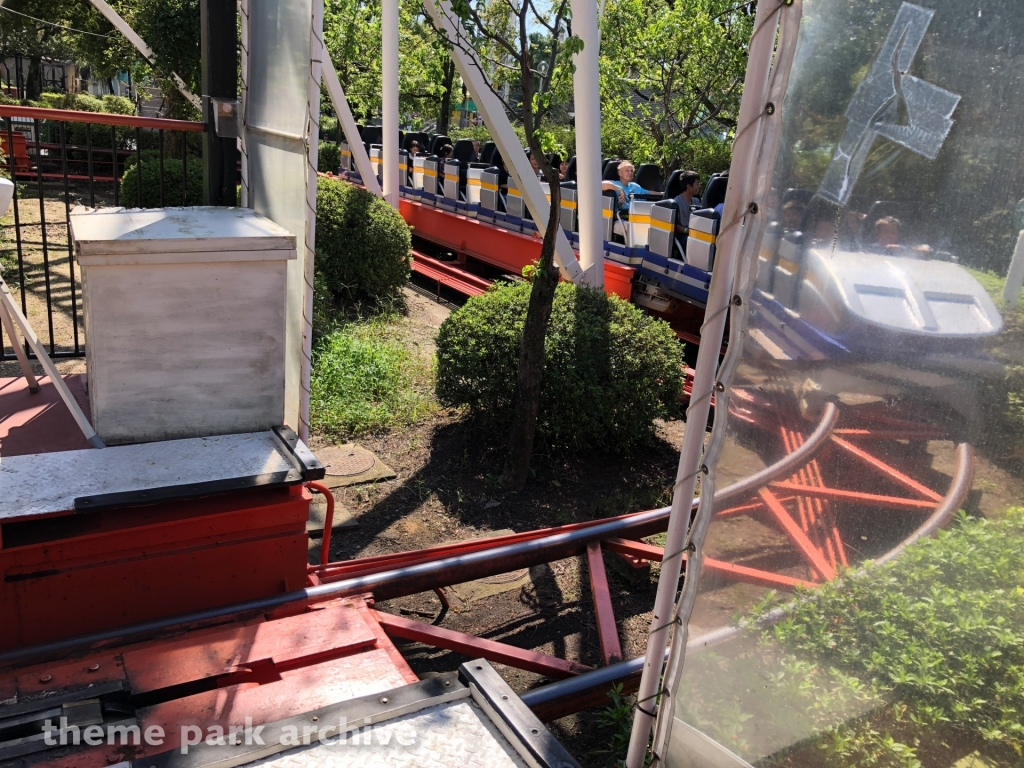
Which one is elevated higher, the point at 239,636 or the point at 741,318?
the point at 741,318

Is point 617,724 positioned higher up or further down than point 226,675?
further down

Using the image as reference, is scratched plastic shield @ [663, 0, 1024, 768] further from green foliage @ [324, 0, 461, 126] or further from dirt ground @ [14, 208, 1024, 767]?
green foliage @ [324, 0, 461, 126]

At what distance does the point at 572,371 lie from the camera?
17.8 feet

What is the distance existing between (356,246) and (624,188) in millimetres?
3361

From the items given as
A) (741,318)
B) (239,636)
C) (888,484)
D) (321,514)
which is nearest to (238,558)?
(239,636)

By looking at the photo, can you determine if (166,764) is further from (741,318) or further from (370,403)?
(370,403)

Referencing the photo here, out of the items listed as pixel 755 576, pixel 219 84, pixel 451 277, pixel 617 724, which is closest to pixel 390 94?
pixel 451 277

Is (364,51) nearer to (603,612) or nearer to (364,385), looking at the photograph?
(364,385)

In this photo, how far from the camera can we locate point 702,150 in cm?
1472

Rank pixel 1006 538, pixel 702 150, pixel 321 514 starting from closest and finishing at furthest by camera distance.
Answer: pixel 1006 538
pixel 321 514
pixel 702 150

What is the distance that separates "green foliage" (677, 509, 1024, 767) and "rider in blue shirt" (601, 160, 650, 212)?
822 cm

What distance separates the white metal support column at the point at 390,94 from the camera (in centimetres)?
975

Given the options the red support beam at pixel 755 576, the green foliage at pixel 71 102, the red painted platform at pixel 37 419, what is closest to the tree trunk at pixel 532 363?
the red painted platform at pixel 37 419

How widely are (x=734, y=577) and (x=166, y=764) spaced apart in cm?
131
